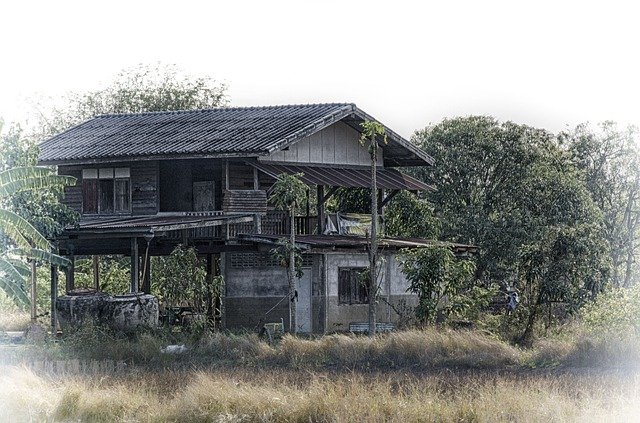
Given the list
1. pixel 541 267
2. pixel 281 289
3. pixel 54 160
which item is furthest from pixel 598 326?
pixel 54 160

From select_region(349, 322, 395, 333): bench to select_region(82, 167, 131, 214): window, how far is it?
26.4ft

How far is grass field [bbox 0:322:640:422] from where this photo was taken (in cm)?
1767

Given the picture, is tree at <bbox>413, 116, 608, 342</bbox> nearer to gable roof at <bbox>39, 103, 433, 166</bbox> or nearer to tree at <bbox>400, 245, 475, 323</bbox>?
gable roof at <bbox>39, 103, 433, 166</bbox>

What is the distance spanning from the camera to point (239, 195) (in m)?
35.0

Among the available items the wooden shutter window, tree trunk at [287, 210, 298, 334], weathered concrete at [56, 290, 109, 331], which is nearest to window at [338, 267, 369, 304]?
tree trunk at [287, 210, 298, 334]

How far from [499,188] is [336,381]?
23.5m

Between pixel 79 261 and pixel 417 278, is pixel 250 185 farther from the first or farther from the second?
pixel 79 261

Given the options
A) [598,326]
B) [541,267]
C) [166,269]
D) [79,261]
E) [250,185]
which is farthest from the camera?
[79,261]

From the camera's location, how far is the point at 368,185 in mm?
36312

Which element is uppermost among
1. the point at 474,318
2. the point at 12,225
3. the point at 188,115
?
the point at 188,115

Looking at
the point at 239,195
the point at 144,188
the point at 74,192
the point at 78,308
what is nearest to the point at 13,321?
the point at 74,192

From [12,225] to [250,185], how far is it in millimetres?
10151

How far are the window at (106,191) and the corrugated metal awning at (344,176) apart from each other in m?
5.03

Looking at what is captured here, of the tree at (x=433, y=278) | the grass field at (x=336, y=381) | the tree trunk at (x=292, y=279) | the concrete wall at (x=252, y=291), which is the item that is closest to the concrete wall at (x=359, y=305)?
the concrete wall at (x=252, y=291)
